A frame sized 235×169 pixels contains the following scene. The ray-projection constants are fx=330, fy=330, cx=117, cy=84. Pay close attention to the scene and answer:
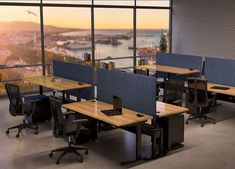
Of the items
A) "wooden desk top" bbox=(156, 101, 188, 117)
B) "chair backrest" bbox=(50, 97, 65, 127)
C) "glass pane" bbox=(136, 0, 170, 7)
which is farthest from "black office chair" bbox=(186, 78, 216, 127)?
"glass pane" bbox=(136, 0, 170, 7)

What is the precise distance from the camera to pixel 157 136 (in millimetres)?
5121

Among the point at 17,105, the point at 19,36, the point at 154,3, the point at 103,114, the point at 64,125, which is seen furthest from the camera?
the point at 154,3

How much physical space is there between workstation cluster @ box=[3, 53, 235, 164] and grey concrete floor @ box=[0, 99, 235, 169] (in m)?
0.17

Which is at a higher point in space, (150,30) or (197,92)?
(150,30)

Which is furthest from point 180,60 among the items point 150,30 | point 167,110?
point 167,110

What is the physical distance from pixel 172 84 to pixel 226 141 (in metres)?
1.69

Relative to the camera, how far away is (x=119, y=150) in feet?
18.2

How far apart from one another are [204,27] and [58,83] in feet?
21.8

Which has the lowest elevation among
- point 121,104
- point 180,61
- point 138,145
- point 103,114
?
point 138,145

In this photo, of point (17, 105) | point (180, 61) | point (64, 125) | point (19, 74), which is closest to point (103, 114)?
point (64, 125)

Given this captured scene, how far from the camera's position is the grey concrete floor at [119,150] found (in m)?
4.71

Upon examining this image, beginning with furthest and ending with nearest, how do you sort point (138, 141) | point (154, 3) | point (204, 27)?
point (154, 3) < point (204, 27) < point (138, 141)

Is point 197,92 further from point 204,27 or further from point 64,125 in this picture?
point 204,27

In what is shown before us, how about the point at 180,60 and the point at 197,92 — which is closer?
the point at 197,92
